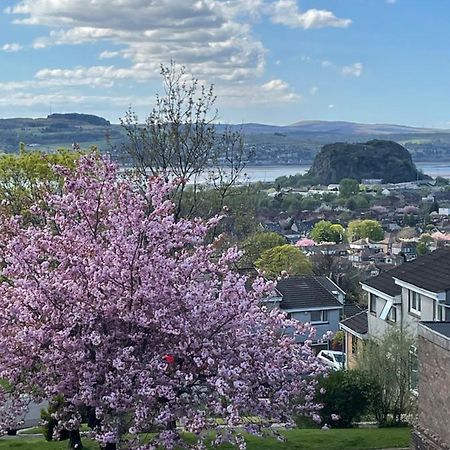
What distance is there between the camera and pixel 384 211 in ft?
462

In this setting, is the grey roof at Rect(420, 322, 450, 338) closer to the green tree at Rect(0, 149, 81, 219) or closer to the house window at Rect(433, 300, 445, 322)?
the house window at Rect(433, 300, 445, 322)

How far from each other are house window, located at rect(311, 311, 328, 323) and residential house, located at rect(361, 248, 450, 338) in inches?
385

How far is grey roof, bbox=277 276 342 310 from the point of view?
40500 mm

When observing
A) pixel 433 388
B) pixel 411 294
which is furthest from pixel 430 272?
pixel 433 388

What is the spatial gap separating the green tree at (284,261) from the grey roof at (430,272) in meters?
18.5

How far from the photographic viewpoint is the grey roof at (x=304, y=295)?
40.5m

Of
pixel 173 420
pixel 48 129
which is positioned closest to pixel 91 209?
pixel 173 420

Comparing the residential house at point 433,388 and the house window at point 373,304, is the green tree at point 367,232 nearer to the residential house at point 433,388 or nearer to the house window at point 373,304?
the house window at point 373,304

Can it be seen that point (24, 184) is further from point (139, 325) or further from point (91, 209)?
point (139, 325)

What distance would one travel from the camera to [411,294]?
27.5 meters

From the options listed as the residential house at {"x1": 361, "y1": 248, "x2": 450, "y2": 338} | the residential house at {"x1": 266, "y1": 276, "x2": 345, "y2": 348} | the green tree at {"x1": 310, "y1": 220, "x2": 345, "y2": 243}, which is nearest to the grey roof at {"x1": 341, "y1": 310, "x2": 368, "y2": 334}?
the residential house at {"x1": 361, "y1": 248, "x2": 450, "y2": 338}

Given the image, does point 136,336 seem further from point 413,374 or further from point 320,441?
point 413,374

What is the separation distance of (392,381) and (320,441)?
14.2 ft

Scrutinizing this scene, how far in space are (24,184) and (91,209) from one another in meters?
13.9
